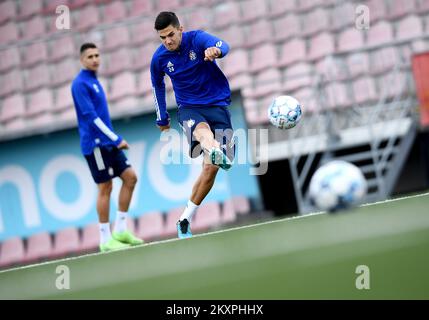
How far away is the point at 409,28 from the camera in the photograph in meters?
12.9

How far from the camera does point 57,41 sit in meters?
13.6

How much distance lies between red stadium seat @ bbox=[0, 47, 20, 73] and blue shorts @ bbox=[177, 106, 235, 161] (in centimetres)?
612

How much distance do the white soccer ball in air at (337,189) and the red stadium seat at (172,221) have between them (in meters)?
4.88

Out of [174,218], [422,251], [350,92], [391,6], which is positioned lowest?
[422,251]

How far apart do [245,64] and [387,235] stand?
5.84 metres

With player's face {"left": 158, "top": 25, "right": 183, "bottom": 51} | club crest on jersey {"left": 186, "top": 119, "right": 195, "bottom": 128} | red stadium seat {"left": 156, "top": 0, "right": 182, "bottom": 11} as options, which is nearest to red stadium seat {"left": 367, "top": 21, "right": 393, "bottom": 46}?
red stadium seat {"left": 156, "top": 0, "right": 182, "bottom": 11}

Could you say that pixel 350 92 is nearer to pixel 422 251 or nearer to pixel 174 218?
pixel 174 218

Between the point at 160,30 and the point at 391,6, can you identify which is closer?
the point at 160,30

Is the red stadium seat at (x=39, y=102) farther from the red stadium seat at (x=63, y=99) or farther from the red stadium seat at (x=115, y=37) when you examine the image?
the red stadium seat at (x=115, y=37)

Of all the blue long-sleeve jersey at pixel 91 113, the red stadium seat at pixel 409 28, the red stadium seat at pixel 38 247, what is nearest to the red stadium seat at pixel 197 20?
the red stadium seat at pixel 409 28

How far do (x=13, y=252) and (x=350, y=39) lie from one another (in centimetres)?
549

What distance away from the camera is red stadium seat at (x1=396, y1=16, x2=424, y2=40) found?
1284 cm
